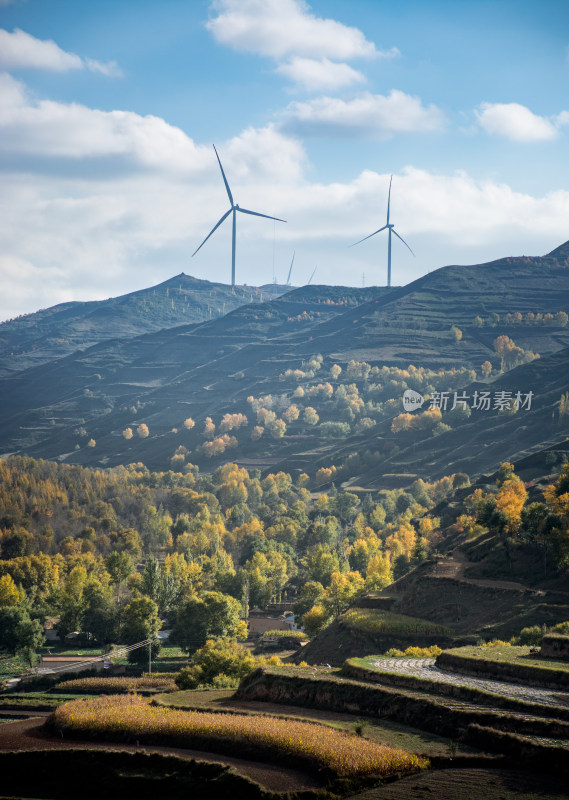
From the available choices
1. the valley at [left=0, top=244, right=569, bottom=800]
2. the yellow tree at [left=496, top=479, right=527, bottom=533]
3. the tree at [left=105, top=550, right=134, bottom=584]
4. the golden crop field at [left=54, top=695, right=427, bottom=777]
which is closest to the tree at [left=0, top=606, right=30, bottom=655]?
the valley at [left=0, top=244, right=569, bottom=800]

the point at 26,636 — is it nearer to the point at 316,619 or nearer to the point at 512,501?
the point at 316,619

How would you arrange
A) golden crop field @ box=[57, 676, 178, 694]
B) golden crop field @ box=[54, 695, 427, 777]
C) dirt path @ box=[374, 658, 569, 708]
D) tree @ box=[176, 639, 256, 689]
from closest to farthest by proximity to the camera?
1. golden crop field @ box=[54, 695, 427, 777]
2. dirt path @ box=[374, 658, 569, 708]
3. tree @ box=[176, 639, 256, 689]
4. golden crop field @ box=[57, 676, 178, 694]

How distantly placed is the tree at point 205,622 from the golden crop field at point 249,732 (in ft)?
167

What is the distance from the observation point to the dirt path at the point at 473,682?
4475 centimetres

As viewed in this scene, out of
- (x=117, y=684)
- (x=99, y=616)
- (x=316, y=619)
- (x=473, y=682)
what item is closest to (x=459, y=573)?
(x=316, y=619)

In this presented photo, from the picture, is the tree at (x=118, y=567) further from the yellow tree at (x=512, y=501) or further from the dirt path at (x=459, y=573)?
the yellow tree at (x=512, y=501)

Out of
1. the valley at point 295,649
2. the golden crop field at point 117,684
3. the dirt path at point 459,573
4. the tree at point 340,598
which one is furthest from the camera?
the tree at point 340,598

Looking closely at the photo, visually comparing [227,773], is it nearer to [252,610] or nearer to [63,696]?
[63,696]

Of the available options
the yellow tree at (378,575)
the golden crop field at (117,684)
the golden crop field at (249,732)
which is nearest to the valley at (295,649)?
the golden crop field at (249,732)

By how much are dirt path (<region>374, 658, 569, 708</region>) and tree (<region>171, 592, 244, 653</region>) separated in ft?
153

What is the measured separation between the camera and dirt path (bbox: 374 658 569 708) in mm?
44750

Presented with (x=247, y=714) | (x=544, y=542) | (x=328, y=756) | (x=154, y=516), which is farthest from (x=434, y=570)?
(x=154, y=516)

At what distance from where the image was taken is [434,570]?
93.5 m

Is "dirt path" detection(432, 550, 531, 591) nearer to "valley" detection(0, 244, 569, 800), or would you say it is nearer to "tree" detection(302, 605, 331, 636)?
"valley" detection(0, 244, 569, 800)
